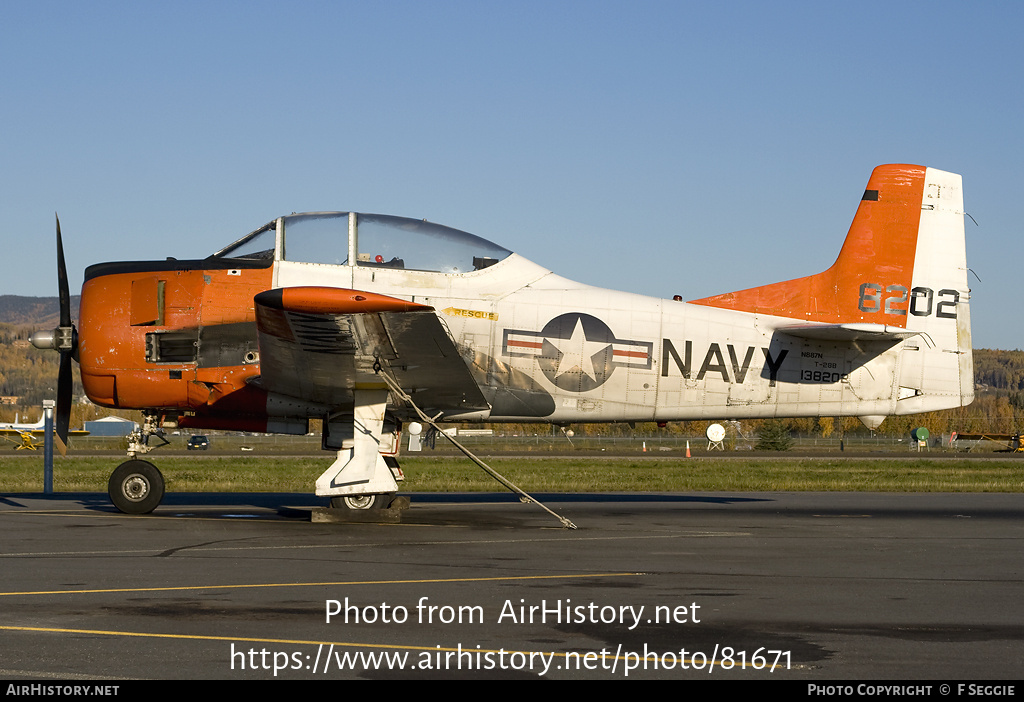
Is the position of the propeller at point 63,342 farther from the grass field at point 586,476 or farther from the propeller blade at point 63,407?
the grass field at point 586,476

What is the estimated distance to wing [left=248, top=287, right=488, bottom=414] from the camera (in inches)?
352

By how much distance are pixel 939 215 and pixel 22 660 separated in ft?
40.6

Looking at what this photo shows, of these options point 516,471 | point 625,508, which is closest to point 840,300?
point 625,508

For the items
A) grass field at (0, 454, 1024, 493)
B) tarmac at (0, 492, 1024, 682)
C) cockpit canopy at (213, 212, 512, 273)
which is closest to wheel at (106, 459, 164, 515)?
tarmac at (0, 492, 1024, 682)

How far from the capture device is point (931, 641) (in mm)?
5602

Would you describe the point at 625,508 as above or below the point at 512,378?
below

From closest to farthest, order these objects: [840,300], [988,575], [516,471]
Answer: [988,575] < [840,300] < [516,471]

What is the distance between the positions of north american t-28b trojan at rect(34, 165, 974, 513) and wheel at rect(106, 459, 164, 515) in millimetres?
19

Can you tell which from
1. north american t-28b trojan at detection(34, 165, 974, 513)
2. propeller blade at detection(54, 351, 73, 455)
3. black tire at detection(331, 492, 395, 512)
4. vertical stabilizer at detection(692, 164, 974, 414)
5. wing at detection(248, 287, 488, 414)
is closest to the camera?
wing at detection(248, 287, 488, 414)

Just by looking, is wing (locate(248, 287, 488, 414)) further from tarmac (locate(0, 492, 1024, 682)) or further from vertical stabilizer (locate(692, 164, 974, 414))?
vertical stabilizer (locate(692, 164, 974, 414))

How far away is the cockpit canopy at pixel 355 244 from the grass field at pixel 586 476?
792cm

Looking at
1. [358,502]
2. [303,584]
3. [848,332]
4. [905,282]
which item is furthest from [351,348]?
[905,282]

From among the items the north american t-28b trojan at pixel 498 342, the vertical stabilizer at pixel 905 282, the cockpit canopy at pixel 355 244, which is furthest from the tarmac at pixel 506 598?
the cockpit canopy at pixel 355 244
